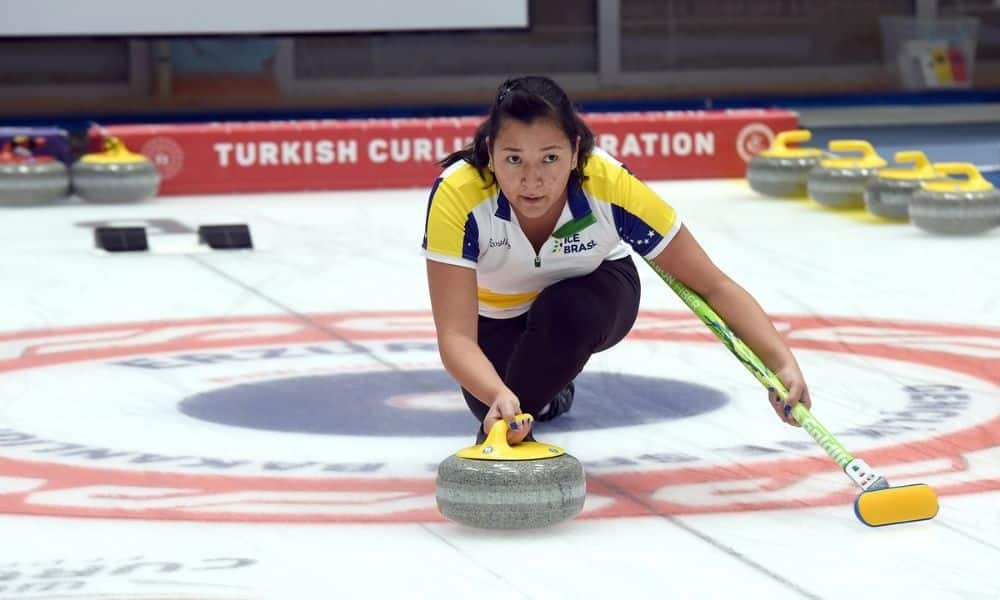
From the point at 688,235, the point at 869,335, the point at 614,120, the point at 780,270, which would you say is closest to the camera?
the point at 688,235

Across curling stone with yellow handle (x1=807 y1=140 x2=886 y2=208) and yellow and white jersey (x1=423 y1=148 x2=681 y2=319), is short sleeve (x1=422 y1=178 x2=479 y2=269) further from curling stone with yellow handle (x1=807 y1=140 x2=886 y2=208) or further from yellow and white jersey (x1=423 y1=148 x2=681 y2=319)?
curling stone with yellow handle (x1=807 y1=140 x2=886 y2=208)

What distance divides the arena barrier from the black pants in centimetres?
600

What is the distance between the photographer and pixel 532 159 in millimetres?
3020

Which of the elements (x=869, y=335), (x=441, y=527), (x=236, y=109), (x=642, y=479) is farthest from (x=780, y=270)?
(x=236, y=109)

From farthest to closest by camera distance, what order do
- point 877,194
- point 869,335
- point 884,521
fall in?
1. point 877,194
2. point 869,335
3. point 884,521

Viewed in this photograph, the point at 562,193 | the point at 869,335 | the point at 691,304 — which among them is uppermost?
the point at 562,193

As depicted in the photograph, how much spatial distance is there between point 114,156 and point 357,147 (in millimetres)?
1360

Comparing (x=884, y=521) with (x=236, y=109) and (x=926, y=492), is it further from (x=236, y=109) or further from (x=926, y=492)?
(x=236, y=109)

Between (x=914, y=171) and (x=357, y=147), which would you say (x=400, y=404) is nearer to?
(x=914, y=171)

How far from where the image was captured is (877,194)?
7.85 meters

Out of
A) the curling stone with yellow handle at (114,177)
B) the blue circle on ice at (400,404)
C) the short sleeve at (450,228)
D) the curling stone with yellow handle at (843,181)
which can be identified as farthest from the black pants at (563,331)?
the curling stone with yellow handle at (114,177)

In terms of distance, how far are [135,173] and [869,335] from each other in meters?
4.90

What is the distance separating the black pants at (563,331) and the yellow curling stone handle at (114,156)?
5853mm

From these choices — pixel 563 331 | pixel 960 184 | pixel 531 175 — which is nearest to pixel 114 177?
pixel 960 184
